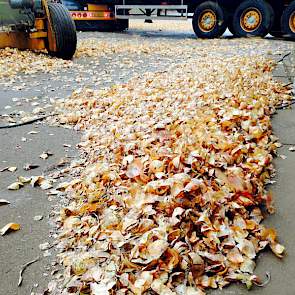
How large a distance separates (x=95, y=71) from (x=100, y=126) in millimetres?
3647

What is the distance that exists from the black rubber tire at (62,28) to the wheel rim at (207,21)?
620 cm

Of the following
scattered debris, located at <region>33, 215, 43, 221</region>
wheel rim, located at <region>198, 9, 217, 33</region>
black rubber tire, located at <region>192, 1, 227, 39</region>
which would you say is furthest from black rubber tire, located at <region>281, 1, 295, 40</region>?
scattered debris, located at <region>33, 215, 43, 221</region>

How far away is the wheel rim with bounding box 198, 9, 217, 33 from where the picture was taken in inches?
513

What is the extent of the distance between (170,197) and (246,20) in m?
11.4

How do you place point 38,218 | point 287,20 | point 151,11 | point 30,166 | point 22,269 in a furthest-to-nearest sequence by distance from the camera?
1. point 151,11
2. point 287,20
3. point 30,166
4. point 38,218
5. point 22,269

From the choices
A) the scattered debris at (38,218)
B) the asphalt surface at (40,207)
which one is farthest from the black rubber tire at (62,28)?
the scattered debris at (38,218)

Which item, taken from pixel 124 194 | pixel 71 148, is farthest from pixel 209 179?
pixel 71 148

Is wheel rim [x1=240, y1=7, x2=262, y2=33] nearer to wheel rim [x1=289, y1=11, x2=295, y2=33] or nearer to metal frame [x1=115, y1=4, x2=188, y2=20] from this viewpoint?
wheel rim [x1=289, y1=11, x2=295, y2=33]

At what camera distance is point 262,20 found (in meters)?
12.3

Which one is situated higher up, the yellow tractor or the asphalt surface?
the yellow tractor

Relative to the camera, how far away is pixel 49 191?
114 inches

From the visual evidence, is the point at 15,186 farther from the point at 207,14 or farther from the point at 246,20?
the point at 207,14

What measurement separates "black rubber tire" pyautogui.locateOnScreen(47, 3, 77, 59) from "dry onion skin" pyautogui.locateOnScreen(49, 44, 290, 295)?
412 centimetres

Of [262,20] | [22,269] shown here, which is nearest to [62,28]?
[22,269]
